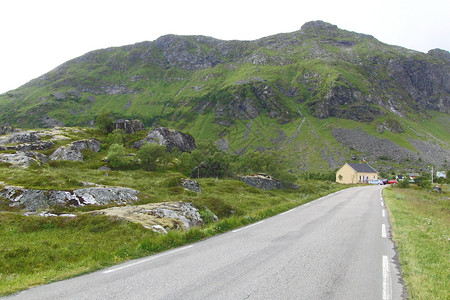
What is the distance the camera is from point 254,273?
7742 mm

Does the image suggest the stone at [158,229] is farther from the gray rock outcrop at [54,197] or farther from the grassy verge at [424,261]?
the grassy verge at [424,261]

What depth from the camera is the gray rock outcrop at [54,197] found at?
17203 millimetres

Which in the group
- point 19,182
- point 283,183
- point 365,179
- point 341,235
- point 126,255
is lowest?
point 365,179

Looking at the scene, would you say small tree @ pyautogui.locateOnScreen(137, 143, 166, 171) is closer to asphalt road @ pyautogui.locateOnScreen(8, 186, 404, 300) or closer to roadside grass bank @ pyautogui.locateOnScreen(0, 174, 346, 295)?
roadside grass bank @ pyautogui.locateOnScreen(0, 174, 346, 295)

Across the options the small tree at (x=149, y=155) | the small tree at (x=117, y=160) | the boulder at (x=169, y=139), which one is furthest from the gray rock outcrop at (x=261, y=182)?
the boulder at (x=169, y=139)

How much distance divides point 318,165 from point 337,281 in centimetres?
15380

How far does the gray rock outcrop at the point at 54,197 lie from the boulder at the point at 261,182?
3311 cm

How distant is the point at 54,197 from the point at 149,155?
39804 millimetres

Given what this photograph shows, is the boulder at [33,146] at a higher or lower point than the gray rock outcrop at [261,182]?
higher

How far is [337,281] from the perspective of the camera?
730 centimetres

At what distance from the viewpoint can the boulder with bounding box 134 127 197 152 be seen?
82.9 metres

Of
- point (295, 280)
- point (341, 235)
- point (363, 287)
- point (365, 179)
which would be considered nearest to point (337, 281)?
point (363, 287)

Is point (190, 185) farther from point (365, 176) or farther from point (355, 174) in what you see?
point (365, 176)

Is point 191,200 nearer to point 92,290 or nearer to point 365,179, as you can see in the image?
point 92,290
